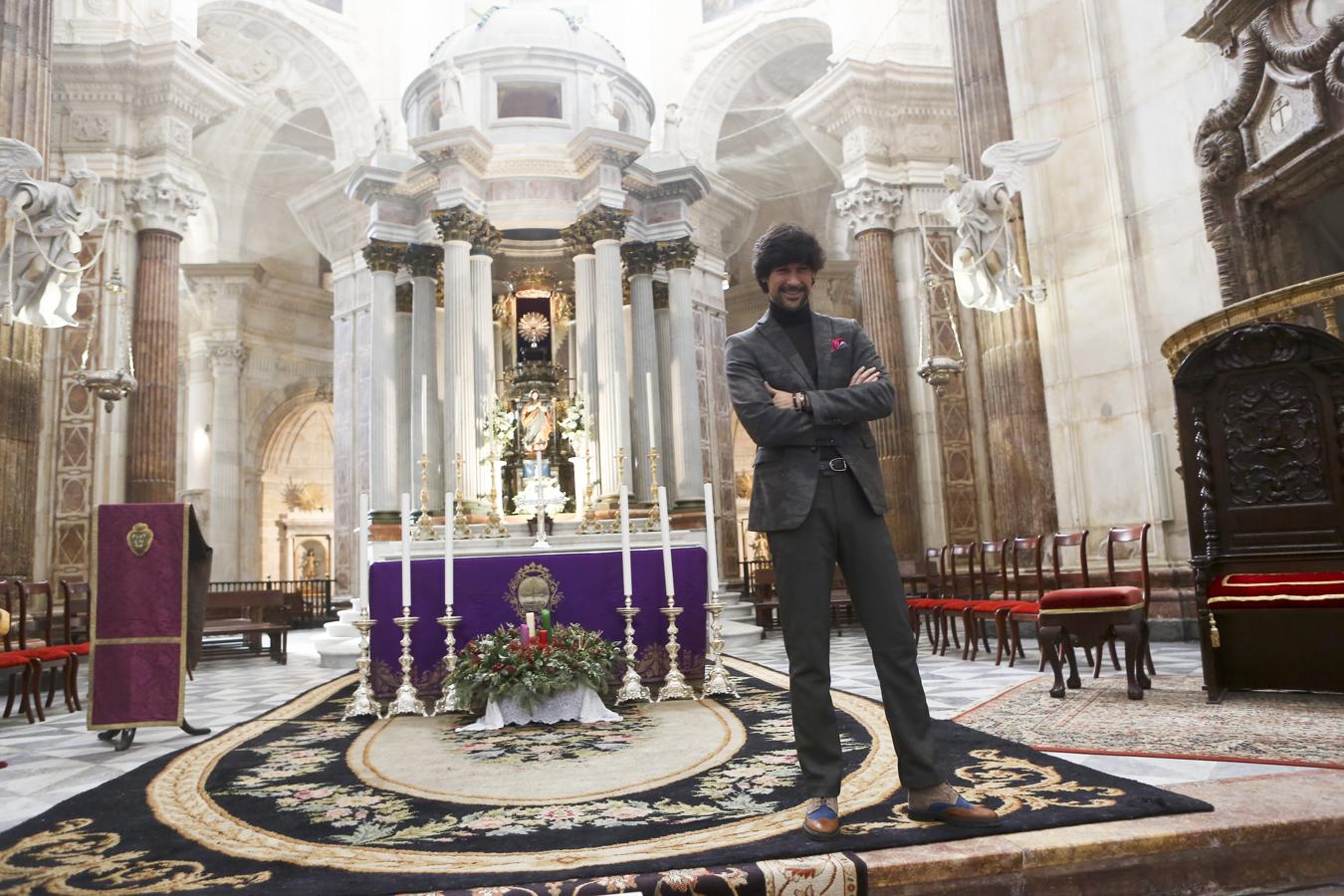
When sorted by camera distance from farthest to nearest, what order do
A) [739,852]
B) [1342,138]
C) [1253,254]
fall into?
[1253,254], [1342,138], [739,852]

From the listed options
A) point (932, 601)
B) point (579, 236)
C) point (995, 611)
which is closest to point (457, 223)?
point (579, 236)

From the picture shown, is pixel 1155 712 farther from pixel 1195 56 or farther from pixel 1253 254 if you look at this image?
pixel 1195 56

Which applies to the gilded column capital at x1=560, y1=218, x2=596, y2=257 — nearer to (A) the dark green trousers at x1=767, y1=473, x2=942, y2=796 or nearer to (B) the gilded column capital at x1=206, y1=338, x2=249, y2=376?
(A) the dark green trousers at x1=767, y1=473, x2=942, y2=796

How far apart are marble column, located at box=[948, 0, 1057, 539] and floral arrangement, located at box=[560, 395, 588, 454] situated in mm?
5373

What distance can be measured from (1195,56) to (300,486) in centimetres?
2321

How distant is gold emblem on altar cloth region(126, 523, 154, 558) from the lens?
203 inches

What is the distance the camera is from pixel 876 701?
559 cm

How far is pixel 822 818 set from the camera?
2.66m

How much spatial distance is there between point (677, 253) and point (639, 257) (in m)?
0.59

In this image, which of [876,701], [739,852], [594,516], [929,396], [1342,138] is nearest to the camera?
[739,852]

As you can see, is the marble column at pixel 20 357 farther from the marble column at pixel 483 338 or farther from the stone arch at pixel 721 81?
the stone arch at pixel 721 81

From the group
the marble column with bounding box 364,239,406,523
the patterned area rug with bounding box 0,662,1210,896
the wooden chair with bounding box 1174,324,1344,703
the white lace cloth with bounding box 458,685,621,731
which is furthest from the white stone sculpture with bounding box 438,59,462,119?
the wooden chair with bounding box 1174,324,1344,703

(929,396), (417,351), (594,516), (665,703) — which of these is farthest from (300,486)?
(665,703)

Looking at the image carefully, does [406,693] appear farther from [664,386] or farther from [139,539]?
[664,386]
